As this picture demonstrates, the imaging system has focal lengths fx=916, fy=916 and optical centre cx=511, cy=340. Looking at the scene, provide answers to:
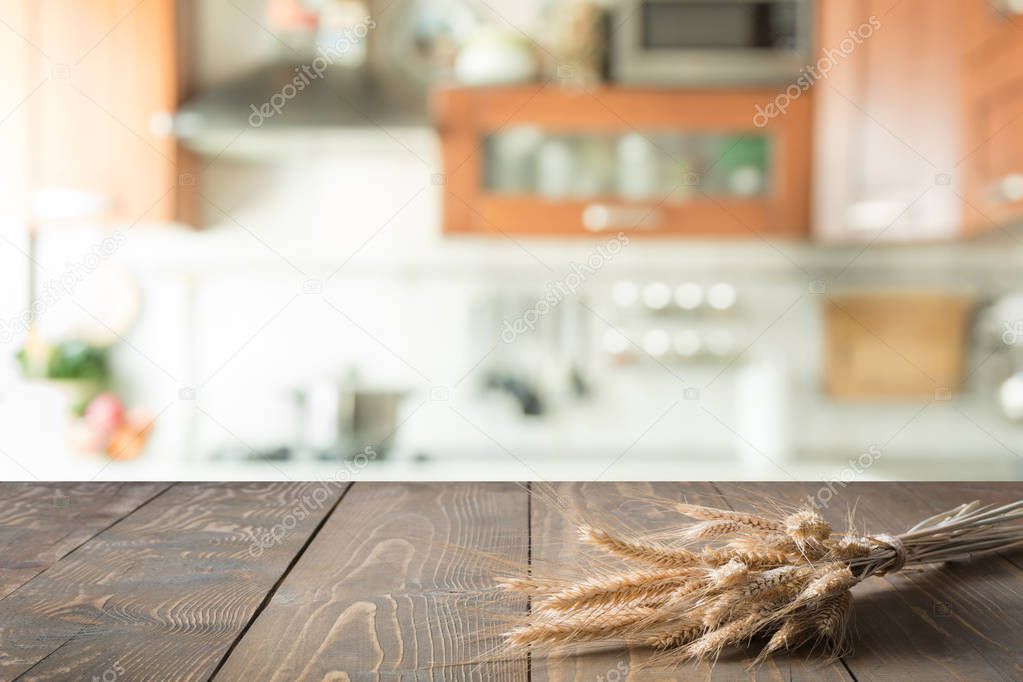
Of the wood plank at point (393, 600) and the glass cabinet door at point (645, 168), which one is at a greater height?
the glass cabinet door at point (645, 168)

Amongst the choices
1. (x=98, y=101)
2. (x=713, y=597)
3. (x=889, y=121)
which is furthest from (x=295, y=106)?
(x=713, y=597)

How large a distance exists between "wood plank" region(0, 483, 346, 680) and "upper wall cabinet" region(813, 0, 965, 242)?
5.92 ft

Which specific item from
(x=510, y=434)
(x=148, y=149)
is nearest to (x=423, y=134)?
(x=148, y=149)

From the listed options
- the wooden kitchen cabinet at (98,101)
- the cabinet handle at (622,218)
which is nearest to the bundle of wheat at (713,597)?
the cabinet handle at (622,218)

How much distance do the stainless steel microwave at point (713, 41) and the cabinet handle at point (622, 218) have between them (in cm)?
33

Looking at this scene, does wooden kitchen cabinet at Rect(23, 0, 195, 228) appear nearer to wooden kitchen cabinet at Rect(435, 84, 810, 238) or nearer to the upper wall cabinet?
wooden kitchen cabinet at Rect(435, 84, 810, 238)

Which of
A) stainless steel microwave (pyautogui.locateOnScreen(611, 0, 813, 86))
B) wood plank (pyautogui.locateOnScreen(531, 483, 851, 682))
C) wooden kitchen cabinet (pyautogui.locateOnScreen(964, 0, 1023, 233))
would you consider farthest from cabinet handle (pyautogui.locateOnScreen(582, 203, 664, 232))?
wood plank (pyautogui.locateOnScreen(531, 483, 851, 682))

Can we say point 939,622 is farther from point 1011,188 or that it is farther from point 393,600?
point 1011,188

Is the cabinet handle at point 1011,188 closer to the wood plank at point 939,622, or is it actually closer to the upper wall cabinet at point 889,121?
the upper wall cabinet at point 889,121

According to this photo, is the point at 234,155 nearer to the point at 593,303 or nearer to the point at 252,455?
the point at 252,455

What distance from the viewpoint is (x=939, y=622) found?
1.64 feet

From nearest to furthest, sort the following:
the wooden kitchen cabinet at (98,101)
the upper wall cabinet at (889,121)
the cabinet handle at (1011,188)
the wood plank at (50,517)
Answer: the wood plank at (50,517) → the cabinet handle at (1011,188) → the upper wall cabinet at (889,121) → the wooden kitchen cabinet at (98,101)

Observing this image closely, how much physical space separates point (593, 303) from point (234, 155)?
1.10m

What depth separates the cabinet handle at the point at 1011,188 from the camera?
5.84ft
